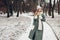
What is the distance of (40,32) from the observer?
15.1 ft

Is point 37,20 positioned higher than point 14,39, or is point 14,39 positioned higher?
point 37,20

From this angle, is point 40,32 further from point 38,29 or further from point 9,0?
point 9,0

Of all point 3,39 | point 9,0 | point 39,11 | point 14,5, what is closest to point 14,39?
point 3,39

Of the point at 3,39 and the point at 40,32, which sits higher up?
the point at 40,32

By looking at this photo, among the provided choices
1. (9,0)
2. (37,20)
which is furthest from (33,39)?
(9,0)

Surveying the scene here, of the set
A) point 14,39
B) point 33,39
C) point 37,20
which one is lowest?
point 14,39

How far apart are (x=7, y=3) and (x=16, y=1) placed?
213 cm

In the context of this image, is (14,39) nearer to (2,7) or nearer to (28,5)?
(2,7)

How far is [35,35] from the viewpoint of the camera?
15.6 feet

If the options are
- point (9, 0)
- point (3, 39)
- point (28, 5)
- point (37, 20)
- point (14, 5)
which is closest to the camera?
point (37, 20)

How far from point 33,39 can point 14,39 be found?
491cm

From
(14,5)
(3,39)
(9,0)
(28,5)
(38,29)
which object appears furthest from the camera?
(28,5)

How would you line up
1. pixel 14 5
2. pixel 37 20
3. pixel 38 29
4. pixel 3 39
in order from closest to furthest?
pixel 38 29, pixel 37 20, pixel 3 39, pixel 14 5

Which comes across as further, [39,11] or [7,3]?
[7,3]
